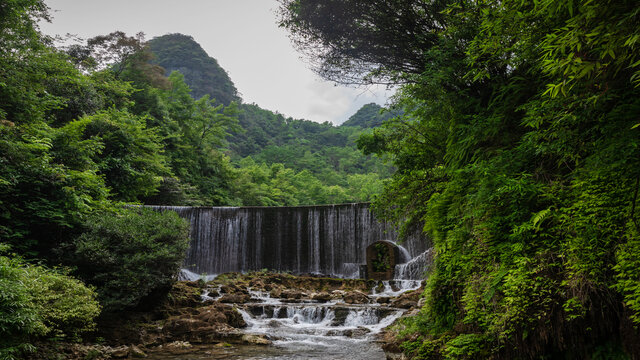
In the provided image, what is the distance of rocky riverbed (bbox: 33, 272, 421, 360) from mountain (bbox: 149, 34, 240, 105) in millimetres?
58514

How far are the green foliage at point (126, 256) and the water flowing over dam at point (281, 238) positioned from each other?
9.38 m

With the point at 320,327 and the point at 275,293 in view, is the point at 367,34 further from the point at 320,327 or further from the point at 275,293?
the point at 275,293

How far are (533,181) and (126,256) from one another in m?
8.59

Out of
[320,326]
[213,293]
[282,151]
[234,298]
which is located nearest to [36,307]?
[320,326]

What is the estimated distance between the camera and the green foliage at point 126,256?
27.1ft

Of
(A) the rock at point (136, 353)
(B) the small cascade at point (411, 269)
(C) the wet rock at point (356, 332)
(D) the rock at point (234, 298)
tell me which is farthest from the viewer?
(B) the small cascade at point (411, 269)

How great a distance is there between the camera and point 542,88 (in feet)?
14.5

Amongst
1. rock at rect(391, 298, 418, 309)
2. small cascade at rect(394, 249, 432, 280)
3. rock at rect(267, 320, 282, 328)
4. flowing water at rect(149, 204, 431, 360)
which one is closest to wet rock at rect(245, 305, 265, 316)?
rock at rect(267, 320, 282, 328)

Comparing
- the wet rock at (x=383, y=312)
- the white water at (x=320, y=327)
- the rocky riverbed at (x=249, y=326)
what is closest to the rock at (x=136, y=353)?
the rocky riverbed at (x=249, y=326)

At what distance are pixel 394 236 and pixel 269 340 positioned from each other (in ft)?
35.3

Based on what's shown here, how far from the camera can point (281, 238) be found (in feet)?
64.6

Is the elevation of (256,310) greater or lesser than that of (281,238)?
lesser

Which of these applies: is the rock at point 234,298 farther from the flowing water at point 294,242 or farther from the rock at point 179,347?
the rock at point 179,347

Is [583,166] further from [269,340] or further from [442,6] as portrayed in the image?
[269,340]
